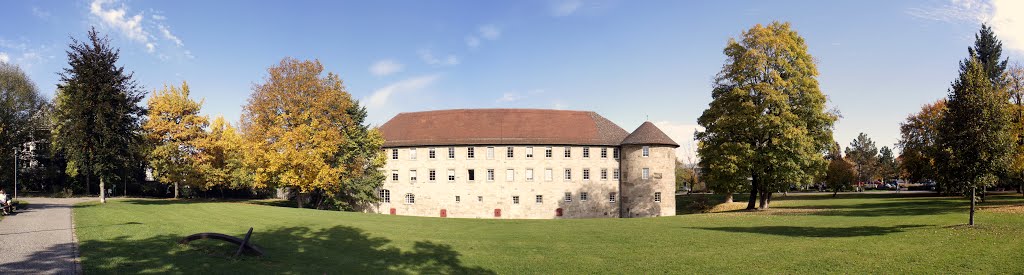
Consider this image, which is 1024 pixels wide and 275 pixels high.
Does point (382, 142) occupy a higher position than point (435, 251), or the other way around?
point (382, 142)

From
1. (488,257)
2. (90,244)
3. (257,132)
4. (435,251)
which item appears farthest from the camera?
(257,132)

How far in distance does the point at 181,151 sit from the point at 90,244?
35.2m

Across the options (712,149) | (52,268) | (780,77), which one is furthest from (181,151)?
(780,77)

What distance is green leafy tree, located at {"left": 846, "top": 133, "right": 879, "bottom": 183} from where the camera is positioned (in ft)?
309

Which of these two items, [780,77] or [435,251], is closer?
[435,251]

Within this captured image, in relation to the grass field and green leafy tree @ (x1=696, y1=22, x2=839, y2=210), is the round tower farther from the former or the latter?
the grass field

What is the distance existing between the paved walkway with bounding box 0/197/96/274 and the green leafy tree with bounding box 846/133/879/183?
355ft

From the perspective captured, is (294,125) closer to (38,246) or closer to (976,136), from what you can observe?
(38,246)

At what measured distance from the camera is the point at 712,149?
37.8 meters

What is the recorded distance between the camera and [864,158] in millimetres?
99812

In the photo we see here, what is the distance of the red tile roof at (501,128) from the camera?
46156 mm

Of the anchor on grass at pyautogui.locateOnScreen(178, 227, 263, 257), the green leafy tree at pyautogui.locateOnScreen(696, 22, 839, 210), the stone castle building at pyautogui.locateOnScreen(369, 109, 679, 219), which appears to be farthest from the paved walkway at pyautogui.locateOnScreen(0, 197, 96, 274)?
the green leafy tree at pyautogui.locateOnScreen(696, 22, 839, 210)

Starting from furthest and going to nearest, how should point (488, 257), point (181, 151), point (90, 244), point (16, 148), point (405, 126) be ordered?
1. point (16, 148)
2. point (405, 126)
3. point (181, 151)
4. point (488, 257)
5. point (90, 244)

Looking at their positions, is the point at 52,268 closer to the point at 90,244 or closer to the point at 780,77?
the point at 90,244
